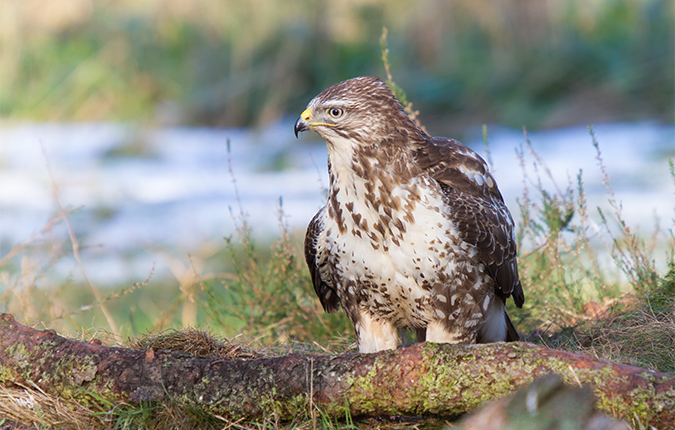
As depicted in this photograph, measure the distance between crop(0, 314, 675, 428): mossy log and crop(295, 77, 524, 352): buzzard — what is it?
1.89ft

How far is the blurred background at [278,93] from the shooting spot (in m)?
10.2

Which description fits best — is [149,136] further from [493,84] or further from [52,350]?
[52,350]

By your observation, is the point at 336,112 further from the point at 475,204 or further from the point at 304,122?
the point at 475,204

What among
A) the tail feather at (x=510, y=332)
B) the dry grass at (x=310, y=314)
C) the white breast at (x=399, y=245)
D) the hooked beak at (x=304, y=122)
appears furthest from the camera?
the tail feather at (x=510, y=332)

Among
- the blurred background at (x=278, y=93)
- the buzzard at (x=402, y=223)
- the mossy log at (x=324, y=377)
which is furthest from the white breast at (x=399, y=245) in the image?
the blurred background at (x=278, y=93)

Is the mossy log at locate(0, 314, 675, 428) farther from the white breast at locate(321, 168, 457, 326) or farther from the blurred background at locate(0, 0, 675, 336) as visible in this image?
the blurred background at locate(0, 0, 675, 336)

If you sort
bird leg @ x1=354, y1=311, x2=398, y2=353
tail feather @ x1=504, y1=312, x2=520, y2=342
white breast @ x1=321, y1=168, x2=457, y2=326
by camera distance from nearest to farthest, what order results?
white breast @ x1=321, y1=168, x2=457, y2=326 → bird leg @ x1=354, y1=311, x2=398, y2=353 → tail feather @ x1=504, y1=312, x2=520, y2=342

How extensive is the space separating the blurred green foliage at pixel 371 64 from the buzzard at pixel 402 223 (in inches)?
307

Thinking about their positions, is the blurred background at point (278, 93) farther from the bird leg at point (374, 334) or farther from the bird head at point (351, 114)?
the bird head at point (351, 114)

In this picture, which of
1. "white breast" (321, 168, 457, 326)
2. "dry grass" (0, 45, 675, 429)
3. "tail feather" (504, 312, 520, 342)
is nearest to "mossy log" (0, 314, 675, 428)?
"dry grass" (0, 45, 675, 429)

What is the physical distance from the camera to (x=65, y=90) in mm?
12641

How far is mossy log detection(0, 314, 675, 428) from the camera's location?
8.23 feet

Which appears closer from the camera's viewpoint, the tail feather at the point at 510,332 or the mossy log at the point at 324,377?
the mossy log at the point at 324,377

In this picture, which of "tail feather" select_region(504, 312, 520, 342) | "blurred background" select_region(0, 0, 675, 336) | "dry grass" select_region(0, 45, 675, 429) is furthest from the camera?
"blurred background" select_region(0, 0, 675, 336)
